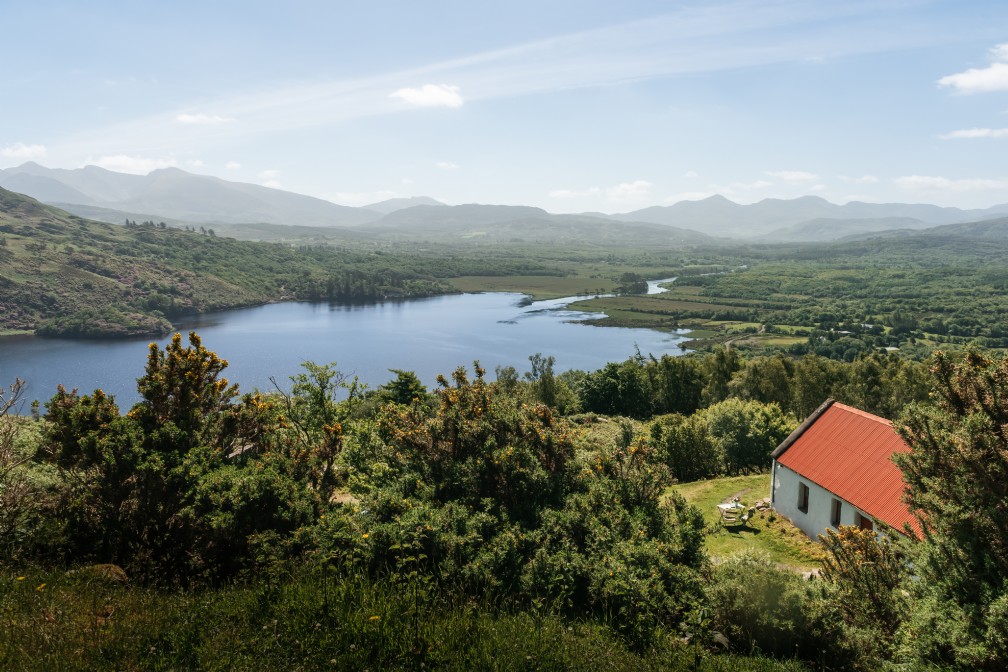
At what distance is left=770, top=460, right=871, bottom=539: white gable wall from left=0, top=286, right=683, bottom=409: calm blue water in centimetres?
5723

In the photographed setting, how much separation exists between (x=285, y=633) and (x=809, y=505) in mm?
20134

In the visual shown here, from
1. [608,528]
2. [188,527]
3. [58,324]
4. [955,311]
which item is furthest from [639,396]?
[955,311]

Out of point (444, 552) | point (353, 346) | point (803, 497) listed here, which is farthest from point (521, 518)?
point (353, 346)

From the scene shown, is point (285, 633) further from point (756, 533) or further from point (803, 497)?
point (803, 497)

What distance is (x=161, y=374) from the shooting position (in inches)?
460

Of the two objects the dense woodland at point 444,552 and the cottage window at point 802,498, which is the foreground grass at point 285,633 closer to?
the dense woodland at point 444,552

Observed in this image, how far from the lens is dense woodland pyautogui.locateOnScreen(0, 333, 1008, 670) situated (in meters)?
7.67

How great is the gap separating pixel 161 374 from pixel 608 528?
369 inches

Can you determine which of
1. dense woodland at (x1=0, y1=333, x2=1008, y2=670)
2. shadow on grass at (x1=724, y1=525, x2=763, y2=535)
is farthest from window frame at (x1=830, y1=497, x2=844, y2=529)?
dense woodland at (x1=0, y1=333, x2=1008, y2=670)

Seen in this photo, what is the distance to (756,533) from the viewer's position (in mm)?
21953

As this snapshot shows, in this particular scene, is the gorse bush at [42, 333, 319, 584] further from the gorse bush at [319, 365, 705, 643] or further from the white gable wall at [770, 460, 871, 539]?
the white gable wall at [770, 460, 871, 539]

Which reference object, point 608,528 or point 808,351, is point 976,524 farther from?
point 808,351

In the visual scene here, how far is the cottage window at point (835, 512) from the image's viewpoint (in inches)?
798

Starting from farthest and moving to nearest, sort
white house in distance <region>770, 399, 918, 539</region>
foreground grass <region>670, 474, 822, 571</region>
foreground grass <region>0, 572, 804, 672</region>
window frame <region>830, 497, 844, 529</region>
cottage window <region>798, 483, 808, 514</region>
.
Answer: cottage window <region>798, 483, 808, 514</region>
window frame <region>830, 497, 844, 529</region>
foreground grass <region>670, 474, 822, 571</region>
white house in distance <region>770, 399, 918, 539</region>
foreground grass <region>0, 572, 804, 672</region>
